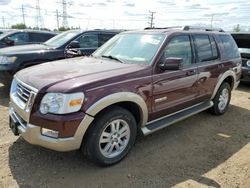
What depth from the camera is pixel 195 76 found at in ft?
15.4

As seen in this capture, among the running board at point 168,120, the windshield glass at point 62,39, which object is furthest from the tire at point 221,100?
the windshield glass at point 62,39

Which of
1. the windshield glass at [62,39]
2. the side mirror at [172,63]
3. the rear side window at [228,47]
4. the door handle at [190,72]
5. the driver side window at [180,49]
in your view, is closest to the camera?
the side mirror at [172,63]

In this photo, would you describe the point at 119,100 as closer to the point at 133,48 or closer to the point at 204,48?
the point at 133,48

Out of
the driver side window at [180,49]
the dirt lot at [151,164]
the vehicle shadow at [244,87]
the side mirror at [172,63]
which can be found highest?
the driver side window at [180,49]

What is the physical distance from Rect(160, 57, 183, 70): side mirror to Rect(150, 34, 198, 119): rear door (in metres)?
0.12

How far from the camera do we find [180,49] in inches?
178

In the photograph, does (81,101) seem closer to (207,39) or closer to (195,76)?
(195,76)

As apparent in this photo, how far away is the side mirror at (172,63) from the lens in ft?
12.5

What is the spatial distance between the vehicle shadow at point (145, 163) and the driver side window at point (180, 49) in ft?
4.40

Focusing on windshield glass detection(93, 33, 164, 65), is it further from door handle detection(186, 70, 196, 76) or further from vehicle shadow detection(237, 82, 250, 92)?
vehicle shadow detection(237, 82, 250, 92)

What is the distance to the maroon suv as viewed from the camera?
3.11 meters

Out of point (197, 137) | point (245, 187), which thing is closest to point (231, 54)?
point (197, 137)

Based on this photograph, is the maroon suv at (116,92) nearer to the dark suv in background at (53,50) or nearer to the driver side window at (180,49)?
the driver side window at (180,49)

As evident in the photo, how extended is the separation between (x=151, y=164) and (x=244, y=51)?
6851mm
